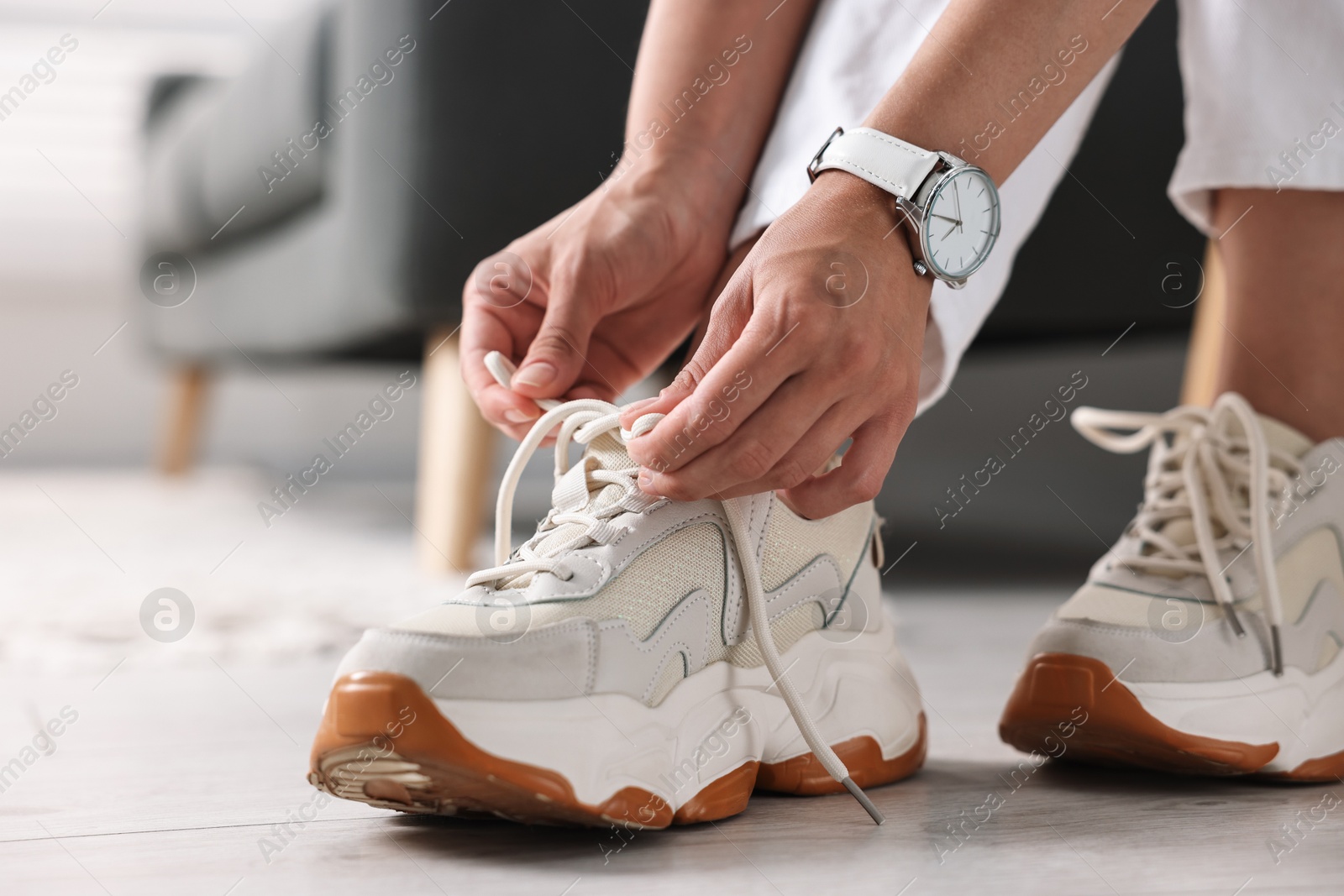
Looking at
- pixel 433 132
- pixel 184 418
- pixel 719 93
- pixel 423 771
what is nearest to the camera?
pixel 423 771

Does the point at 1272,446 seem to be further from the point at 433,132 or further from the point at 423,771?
the point at 433,132

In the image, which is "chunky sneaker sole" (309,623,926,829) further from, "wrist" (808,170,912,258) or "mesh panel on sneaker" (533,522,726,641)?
"wrist" (808,170,912,258)

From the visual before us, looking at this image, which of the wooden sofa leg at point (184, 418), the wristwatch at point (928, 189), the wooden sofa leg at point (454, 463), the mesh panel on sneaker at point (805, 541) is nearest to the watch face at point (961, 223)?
the wristwatch at point (928, 189)

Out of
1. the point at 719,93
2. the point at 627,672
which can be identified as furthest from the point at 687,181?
the point at 627,672

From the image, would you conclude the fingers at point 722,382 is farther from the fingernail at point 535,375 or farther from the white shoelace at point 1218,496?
the white shoelace at point 1218,496

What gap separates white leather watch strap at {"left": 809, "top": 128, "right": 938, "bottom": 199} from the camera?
0.45m

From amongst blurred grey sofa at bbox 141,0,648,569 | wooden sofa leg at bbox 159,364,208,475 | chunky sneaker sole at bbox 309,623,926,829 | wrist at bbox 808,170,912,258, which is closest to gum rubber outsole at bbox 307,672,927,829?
chunky sneaker sole at bbox 309,623,926,829

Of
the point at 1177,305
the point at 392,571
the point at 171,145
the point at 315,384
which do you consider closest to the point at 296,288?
the point at 392,571

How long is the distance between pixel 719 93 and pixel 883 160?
19 cm

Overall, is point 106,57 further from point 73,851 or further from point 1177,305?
point 73,851

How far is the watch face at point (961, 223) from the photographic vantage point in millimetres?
459

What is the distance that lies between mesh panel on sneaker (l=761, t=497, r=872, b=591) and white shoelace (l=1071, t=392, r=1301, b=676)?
5.6 inches

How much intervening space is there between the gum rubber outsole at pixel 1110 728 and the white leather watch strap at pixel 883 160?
226mm

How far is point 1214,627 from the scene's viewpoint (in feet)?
1.79
